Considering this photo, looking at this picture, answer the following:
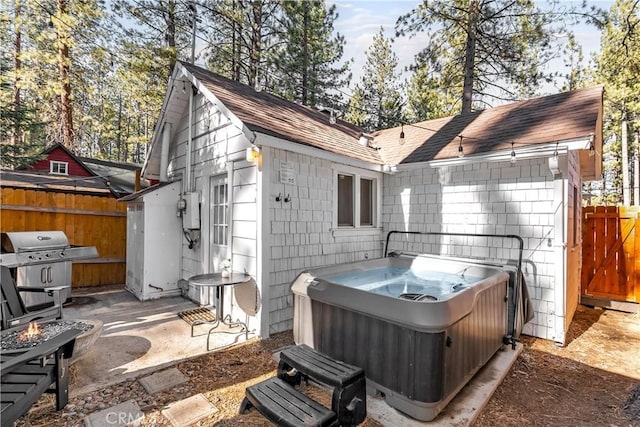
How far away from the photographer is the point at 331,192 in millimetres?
5309

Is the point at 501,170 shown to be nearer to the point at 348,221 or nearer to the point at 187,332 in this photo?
the point at 348,221

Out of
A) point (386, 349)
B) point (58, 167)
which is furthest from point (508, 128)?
point (58, 167)

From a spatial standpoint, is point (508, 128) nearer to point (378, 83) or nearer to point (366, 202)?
point (366, 202)

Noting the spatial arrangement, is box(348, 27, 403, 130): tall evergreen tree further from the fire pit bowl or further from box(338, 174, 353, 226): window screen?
the fire pit bowl

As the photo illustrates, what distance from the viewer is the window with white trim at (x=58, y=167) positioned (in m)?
11.5

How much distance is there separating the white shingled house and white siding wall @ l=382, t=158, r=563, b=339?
0.02 meters

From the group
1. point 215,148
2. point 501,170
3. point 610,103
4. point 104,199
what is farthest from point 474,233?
point 610,103

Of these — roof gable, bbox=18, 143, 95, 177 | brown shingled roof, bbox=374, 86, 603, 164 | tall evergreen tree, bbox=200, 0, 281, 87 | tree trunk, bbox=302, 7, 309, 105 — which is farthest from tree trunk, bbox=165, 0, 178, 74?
brown shingled roof, bbox=374, 86, 603, 164

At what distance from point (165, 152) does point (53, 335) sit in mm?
4371

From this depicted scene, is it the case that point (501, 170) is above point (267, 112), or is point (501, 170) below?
below

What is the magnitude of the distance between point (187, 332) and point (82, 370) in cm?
126

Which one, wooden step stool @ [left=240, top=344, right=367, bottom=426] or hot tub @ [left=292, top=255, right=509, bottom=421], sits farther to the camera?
hot tub @ [left=292, top=255, right=509, bottom=421]

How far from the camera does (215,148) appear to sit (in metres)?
5.37

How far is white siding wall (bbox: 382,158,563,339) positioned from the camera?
4.61 m
